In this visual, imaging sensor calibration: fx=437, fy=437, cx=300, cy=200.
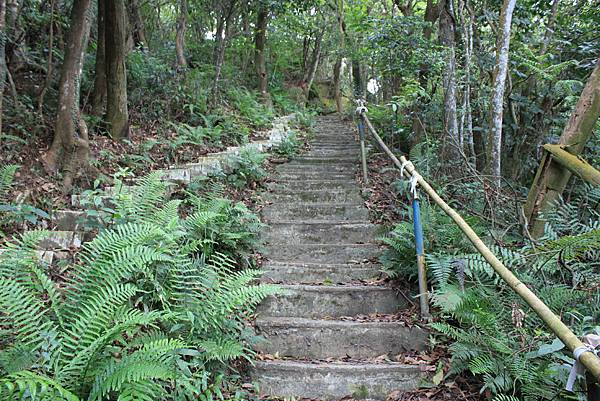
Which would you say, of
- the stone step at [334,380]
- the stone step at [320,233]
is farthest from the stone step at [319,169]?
the stone step at [334,380]

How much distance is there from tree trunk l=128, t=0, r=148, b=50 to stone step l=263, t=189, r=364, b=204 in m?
5.75

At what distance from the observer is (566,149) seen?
4.14m

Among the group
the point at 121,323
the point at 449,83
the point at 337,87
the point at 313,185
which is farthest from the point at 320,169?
the point at 337,87

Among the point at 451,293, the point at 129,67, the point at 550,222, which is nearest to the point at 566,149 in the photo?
the point at 550,222

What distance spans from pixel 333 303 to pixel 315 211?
2.07 m

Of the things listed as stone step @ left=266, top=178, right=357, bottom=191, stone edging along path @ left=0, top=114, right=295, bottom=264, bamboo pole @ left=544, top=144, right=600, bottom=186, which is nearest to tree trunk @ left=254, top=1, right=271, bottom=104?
stone edging along path @ left=0, top=114, right=295, bottom=264

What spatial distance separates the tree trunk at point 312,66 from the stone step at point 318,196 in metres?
12.5

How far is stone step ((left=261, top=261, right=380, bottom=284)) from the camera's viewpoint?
449 cm

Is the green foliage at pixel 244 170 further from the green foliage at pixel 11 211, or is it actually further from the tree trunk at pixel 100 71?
the green foliage at pixel 11 211

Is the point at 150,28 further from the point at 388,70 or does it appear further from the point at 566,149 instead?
the point at 566,149

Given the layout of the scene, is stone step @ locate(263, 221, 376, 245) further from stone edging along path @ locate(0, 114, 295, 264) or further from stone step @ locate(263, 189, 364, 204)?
stone edging along path @ locate(0, 114, 295, 264)

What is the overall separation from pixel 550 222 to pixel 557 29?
4.28m

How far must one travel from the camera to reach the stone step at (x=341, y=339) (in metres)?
3.58

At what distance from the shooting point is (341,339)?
364cm
